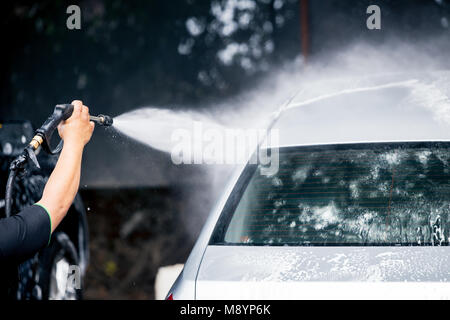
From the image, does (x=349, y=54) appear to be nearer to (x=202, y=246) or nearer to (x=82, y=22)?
(x=82, y=22)

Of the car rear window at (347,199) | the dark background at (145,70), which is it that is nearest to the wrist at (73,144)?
the car rear window at (347,199)

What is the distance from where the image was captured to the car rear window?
9.29 ft

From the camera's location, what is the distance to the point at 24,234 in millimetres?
2131

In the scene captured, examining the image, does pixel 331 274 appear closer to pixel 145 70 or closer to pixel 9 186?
pixel 9 186

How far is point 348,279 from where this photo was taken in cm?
236

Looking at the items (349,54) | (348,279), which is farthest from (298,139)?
(349,54)

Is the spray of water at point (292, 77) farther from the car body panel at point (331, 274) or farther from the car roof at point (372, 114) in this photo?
the car body panel at point (331, 274)

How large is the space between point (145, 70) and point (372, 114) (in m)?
6.16

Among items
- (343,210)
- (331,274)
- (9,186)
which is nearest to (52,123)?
(9,186)

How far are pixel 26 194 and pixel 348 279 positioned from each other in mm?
2848

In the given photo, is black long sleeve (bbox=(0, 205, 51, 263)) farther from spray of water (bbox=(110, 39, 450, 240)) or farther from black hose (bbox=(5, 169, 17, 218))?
spray of water (bbox=(110, 39, 450, 240))

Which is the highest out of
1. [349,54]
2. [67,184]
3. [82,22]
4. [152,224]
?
[82,22]

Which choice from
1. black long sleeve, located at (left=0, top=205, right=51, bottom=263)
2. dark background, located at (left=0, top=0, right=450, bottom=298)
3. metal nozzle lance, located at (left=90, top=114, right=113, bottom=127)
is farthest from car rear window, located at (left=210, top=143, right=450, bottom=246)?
dark background, located at (left=0, top=0, right=450, bottom=298)

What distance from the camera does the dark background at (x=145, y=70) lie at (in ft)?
28.5
